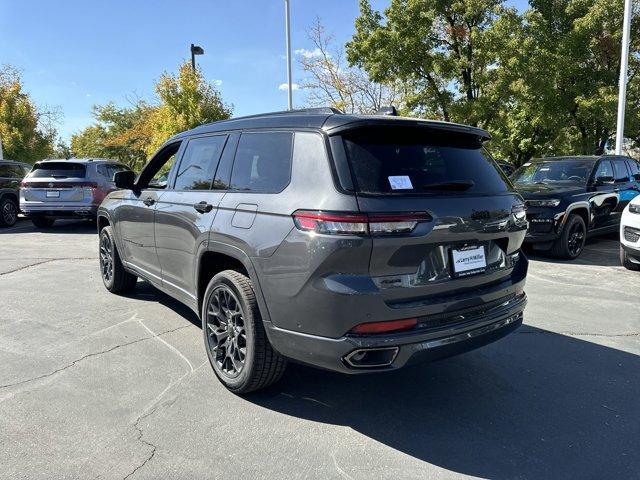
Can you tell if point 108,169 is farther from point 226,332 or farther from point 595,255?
point 595,255

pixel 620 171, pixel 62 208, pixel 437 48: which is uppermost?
pixel 437 48

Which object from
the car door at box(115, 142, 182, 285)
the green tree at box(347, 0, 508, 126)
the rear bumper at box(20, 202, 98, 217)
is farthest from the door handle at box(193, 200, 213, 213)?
the green tree at box(347, 0, 508, 126)

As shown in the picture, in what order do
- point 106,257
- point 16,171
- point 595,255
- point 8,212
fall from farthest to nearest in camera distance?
point 16,171, point 8,212, point 595,255, point 106,257

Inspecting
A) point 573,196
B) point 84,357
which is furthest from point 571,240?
point 84,357

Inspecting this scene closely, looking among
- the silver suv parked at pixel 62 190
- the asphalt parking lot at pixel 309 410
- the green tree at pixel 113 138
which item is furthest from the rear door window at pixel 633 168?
the green tree at pixel 113 138

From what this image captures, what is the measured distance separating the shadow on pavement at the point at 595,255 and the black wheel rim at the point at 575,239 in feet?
0.54

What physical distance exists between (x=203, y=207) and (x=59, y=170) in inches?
382

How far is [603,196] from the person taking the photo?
925 centimetres

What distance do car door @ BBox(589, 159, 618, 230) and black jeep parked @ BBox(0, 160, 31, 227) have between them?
13408 millimetres

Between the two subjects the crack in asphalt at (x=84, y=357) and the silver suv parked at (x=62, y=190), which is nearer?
the crack in asphalt at (x=84, y=357)

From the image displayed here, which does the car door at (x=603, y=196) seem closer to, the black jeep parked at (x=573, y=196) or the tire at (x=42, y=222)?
the black jeep parked at (x=573, y=196)

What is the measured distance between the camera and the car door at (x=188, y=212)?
3.80 metres

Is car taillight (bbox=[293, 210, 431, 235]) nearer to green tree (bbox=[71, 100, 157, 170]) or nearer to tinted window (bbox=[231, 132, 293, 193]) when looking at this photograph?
tinted window (bbox=[231, 132, 293, 193])

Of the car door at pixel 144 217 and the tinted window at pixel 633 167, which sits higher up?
the tinted window at pixel 633 167
